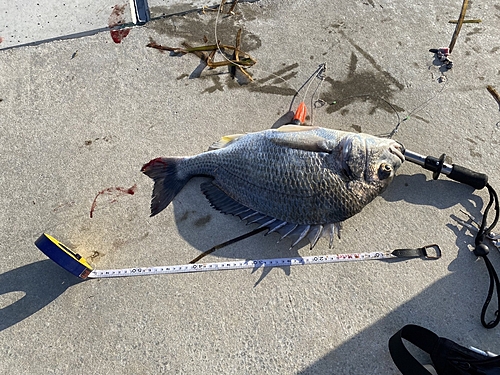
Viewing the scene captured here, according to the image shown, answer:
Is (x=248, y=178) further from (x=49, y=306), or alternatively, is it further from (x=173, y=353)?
(x=49, y=306)

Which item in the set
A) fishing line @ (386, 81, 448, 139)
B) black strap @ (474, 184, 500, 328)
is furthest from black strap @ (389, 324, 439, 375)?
fishing line @ (386, 81, 448, 139)

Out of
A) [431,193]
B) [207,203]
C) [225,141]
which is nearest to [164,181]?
[207,203]

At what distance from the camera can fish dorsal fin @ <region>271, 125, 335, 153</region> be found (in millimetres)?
2488

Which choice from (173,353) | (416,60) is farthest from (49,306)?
(416,60)

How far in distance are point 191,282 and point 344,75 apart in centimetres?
230

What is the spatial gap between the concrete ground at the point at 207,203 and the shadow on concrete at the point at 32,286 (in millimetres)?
11

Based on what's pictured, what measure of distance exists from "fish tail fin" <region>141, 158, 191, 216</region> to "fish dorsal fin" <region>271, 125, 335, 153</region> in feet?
2.79

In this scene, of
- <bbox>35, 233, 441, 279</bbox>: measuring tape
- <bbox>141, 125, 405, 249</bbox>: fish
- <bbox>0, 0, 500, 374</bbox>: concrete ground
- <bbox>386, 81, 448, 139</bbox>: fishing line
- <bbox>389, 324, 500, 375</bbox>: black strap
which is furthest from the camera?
<bbox>386, 81, 448, 139</bbox>: fishing line

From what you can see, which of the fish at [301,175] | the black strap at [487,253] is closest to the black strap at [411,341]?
the black strap at [487,253]

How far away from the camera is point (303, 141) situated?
98.9 inches

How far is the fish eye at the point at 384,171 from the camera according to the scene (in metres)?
2.46

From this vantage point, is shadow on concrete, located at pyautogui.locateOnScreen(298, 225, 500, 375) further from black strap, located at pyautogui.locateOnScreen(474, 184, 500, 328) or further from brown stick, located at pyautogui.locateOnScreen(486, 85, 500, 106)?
brown stick, located at pyautogui.locateOnScreen(486, 85, 500, 106)

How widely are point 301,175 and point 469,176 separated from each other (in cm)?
136

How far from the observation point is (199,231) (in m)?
2.81
